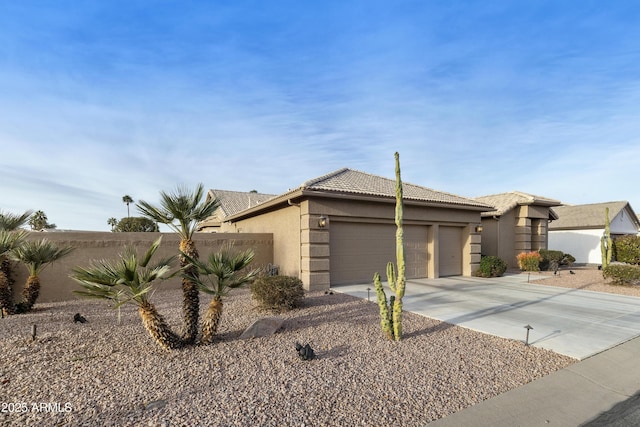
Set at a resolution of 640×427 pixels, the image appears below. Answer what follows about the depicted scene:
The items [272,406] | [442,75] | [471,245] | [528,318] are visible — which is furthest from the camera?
[471,245]

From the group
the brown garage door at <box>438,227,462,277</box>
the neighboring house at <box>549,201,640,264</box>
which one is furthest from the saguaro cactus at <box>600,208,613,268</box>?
the neighboring house at <box>549,201,640,264</box>

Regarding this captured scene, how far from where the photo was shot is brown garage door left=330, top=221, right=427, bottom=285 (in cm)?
1150

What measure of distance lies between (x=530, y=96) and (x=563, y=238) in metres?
20.5

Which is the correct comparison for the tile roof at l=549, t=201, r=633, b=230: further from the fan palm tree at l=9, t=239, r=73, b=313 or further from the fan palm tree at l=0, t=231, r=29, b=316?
the fan palm tree at l=0, t=231, r=29, b=316

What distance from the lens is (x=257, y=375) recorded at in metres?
4.23

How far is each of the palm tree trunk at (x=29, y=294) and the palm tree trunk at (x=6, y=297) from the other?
0.21 metres

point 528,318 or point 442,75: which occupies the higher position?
point 442,75

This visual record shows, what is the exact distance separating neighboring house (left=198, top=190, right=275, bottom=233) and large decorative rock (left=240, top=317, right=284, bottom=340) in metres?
17.1

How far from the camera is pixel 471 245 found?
14.7 meters

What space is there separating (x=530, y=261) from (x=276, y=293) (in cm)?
1526

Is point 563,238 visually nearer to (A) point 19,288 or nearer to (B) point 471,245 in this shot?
(B) point 471,245

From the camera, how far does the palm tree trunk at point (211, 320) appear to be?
5.19 metres

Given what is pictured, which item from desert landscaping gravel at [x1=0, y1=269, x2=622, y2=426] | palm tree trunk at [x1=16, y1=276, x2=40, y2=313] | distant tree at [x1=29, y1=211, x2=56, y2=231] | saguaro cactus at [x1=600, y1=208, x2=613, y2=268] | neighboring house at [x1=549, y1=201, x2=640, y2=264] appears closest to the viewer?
desert landscaping gravel at [x1=0, y1=269, x2=622, y2=426]

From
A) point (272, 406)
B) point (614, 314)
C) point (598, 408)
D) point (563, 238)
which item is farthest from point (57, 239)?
point (563, 238)
